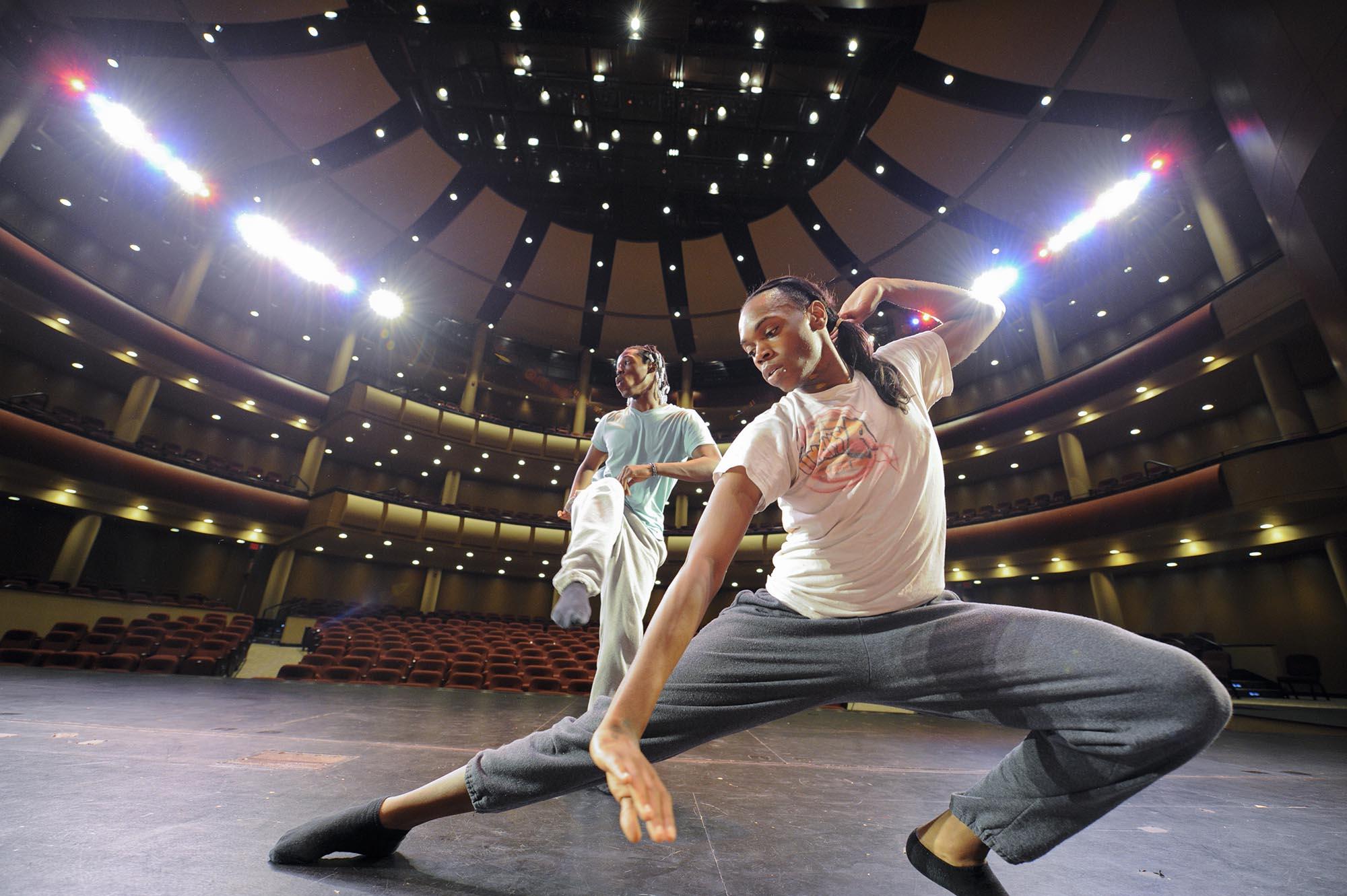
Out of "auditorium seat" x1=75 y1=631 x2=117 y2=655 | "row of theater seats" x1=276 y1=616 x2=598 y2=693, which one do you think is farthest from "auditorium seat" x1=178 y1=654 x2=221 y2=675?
"auditorium seat" x1=75 y1=631 x2=117 y2=655

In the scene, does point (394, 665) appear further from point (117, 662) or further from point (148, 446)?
point (148, 446)

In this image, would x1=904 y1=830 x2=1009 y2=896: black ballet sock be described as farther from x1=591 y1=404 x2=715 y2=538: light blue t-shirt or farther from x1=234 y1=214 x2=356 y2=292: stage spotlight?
x1=234 y1=214 x2=356 y2=292: stage spotlight

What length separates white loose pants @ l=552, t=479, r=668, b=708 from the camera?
7.02 feet

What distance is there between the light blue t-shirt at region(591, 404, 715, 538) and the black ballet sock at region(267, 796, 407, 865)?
1603mm

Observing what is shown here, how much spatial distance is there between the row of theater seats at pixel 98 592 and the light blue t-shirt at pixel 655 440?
47.6ft

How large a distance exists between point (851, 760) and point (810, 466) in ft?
7.60

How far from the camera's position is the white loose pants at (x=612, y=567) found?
214cm

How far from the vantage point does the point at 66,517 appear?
1418cm

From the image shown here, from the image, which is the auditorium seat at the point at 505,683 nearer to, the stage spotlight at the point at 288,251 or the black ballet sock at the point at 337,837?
the black ballet sock at the point at 337,837

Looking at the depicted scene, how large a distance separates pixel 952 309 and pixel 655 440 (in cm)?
149

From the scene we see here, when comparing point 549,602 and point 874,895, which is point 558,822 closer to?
point 874,895

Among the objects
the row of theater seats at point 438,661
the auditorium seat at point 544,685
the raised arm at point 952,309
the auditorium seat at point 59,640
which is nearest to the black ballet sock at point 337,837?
the raised arm at point 952,309

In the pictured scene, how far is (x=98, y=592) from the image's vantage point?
1184 cm

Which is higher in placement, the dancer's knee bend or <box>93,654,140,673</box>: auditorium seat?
the dancer's knee bend
